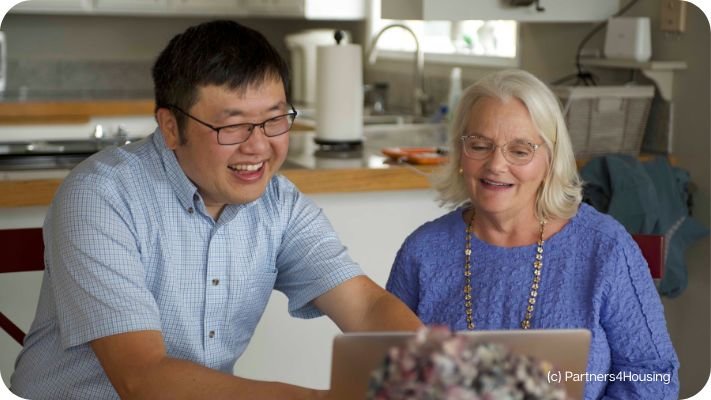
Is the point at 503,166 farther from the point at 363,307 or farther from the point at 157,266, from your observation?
the point at 157,266

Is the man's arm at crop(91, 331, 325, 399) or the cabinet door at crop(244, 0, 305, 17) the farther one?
the cabinet door at crop(244, 0, 305, 17)

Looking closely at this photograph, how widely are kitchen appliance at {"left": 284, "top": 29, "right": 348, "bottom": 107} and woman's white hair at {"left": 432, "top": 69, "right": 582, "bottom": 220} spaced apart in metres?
3.66

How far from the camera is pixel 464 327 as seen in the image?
203 cm

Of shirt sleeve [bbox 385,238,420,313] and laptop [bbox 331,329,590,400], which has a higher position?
laptop [bbox 331,329,590,400]

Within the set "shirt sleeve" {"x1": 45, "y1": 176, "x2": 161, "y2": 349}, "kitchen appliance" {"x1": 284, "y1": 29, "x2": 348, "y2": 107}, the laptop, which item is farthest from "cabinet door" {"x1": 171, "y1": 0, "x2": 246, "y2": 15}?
the laptop

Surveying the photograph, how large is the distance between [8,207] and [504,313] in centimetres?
144

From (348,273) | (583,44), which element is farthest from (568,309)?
(583,44)

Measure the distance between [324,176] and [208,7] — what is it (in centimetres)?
296

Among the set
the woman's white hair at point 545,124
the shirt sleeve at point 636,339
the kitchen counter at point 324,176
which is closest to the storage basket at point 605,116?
the kitchen counter at point 324,176

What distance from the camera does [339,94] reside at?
3.52m

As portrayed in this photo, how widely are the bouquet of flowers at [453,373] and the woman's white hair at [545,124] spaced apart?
3.82 feet

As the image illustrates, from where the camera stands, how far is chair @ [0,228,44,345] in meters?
2.07

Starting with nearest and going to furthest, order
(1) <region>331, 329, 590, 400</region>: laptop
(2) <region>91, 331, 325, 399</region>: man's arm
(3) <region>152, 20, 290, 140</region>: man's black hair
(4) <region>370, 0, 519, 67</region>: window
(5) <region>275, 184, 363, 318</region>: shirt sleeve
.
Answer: (1) <region>331, 329, 590, 400</region>: laptop < (2) <region>91, 331, 325, 399</region>: man's arm < (3) <region>152, 20, 290, 140</region>: man's black hair < (5) <region>275, 184, 363, 318</region>: shirt sleeve < (4) <region>370, 0, 519, 67</region>: window

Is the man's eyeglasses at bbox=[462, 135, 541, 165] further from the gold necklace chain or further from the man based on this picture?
the man
